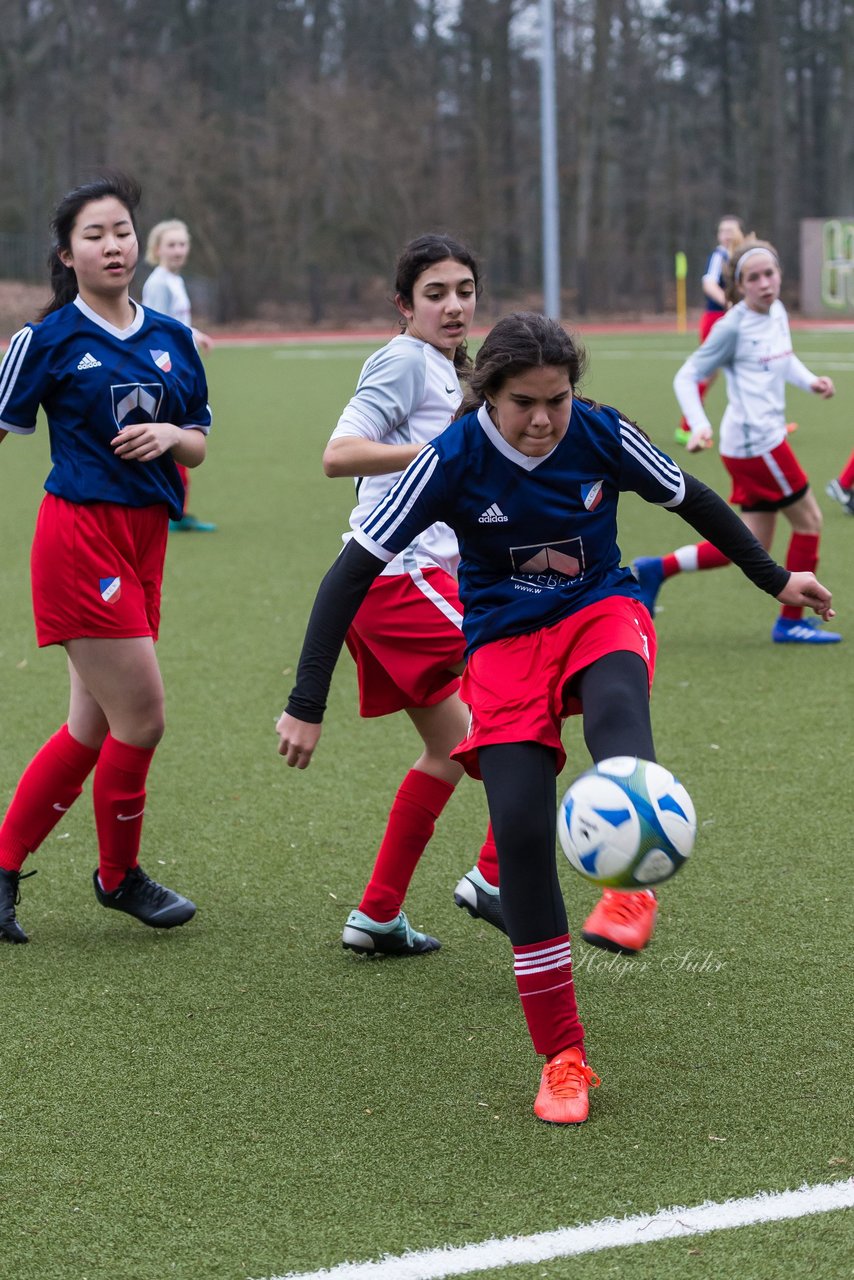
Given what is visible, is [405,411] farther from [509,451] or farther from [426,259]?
[509,451]

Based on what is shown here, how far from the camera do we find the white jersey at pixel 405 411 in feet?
12.6

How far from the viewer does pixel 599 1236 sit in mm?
2709

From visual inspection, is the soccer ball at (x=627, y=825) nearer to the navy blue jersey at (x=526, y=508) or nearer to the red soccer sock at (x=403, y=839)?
the navy blue jersey at (x=526, y=508)

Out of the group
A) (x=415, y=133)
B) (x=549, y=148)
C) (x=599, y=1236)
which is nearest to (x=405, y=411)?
(x=599, y=1236)

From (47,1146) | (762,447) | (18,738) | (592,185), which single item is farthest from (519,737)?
(592,185)

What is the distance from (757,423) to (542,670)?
4.49m

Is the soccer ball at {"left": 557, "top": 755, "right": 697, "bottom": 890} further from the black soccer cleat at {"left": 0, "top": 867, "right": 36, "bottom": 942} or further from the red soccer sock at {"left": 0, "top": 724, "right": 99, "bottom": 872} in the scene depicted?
the black soccer cleat at {"left": 0, "top": 867, "right": 36, "bottom": 942}

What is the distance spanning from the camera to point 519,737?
314 cm

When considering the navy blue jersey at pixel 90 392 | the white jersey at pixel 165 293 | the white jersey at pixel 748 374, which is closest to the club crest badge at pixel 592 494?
the navy blue jersey at pixel 90 392

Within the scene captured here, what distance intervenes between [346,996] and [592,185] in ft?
158

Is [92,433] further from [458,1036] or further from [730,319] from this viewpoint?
[730,319]

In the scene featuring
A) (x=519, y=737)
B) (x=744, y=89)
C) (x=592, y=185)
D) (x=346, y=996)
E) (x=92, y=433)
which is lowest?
(x=346, y=996)

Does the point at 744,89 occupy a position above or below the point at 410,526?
above

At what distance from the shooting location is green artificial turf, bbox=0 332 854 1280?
2.81 m
